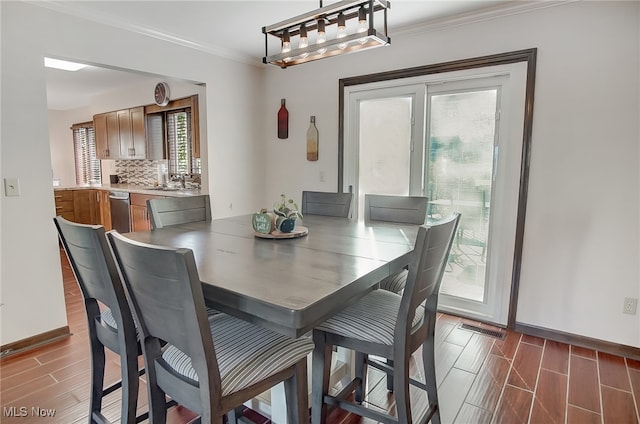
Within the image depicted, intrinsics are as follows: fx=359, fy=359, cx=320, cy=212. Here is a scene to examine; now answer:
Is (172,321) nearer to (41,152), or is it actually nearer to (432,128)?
(41,152)

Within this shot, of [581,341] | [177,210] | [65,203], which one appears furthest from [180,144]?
[581,341]

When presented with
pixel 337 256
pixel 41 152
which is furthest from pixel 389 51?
pixel 41 152

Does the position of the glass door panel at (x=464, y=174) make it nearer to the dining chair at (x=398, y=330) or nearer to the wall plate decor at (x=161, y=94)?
the dining chair at (x=398, y=330)

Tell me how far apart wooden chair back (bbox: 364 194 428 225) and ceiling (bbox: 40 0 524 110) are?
4.53 feet

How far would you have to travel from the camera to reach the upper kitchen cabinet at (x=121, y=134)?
5055mm

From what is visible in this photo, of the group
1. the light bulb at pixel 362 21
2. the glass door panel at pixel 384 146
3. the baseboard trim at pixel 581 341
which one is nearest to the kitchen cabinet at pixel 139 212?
the glass door panel at pixel 384 146

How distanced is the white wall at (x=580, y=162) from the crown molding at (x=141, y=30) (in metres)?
2.05

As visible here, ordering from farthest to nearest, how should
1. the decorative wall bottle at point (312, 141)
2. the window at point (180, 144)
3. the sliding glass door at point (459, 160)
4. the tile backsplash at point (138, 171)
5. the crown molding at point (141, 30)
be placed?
the tile backsplash at point (138, 171) < the window at point (180, 144) < the decorative wall bottle at point (312, 141) < the sliding glass door at point (459, 160) < the crown molding at point (141, 30)

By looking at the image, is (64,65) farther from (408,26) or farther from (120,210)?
(408,26)

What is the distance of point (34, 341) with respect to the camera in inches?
99.0

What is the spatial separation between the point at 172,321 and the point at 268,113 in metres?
3.39

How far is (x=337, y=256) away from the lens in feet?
5.08

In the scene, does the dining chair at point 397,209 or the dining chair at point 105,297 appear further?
the dining chair at point 397,209

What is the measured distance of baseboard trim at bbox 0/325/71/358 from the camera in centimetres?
239
